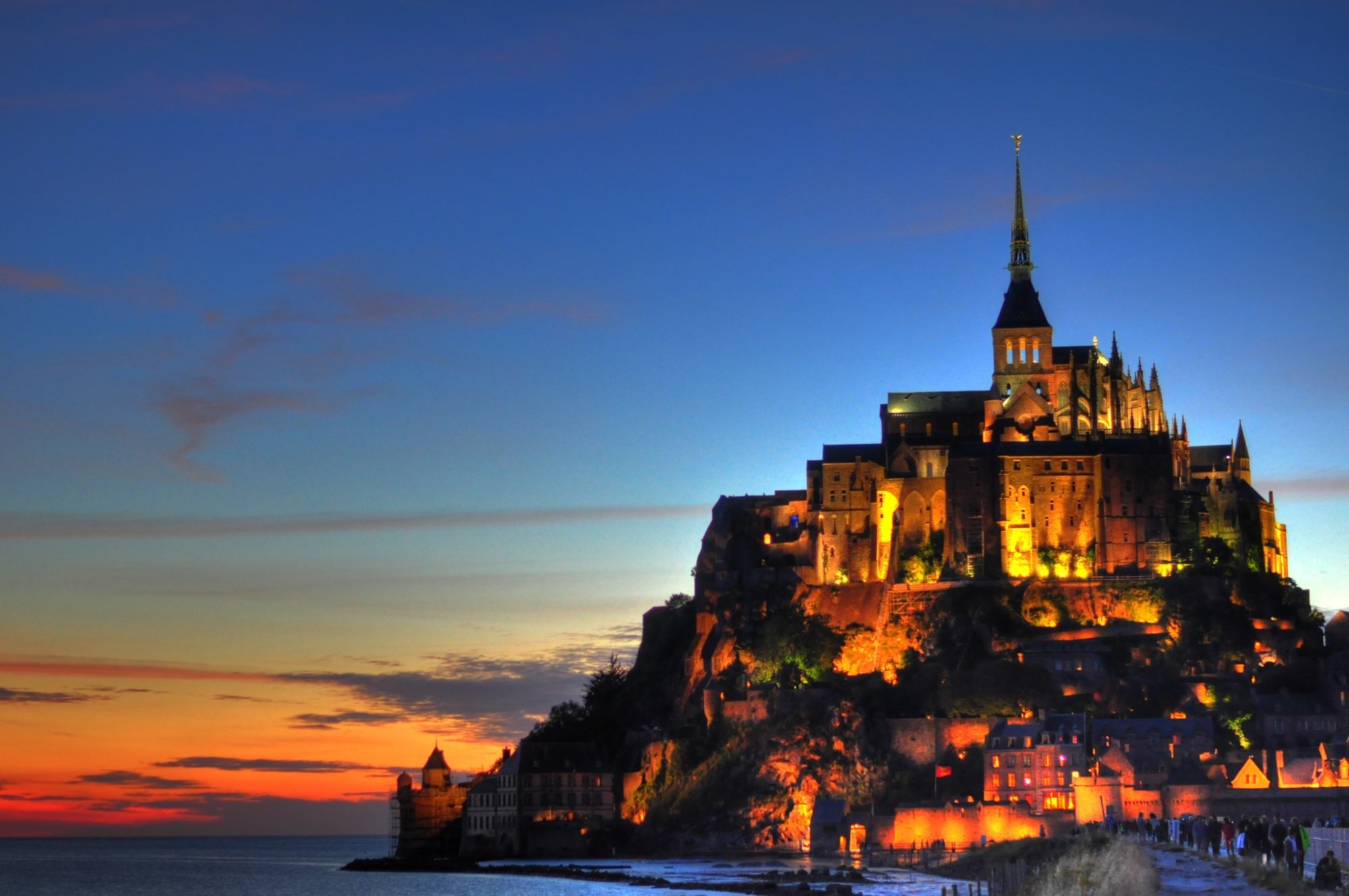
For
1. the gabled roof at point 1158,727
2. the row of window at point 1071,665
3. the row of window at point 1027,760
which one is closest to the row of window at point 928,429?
the row of window at point 1071,665

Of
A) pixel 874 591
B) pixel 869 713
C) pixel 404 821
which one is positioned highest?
pixel 874 591

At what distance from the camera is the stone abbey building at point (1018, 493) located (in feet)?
393

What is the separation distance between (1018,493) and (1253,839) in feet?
227

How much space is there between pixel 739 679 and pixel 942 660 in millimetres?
15304

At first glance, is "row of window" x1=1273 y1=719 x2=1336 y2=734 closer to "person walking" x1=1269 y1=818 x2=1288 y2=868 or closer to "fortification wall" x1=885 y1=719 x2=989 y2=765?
"fortification wall" x1=885 y1=719 x2=989 y2=765

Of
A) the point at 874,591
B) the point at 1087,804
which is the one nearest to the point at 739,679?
the point at 874,591

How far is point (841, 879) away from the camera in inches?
3314

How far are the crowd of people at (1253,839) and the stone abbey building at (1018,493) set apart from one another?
1478 inches

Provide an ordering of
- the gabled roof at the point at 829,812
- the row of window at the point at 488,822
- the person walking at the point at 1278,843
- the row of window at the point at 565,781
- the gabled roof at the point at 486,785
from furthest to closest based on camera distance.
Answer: the gabled roof at the point at 486,785 < the row of window at the point at 488,822 < the row of window at the point at 565,781 < the gabled roof at the point at 829,812 < the person walking at the point at 1278,843

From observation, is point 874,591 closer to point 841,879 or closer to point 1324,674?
point 1324,674

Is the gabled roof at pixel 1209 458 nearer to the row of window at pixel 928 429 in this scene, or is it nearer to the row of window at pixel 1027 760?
the row of window at pixel 928 429

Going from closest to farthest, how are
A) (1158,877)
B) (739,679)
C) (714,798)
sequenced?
1. (1158,877)
2. (714,798)
3. (739,679)

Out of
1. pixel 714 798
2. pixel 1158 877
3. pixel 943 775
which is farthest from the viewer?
pixel 714 798

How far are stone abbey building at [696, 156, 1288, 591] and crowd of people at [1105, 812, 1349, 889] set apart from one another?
37.5 meters
